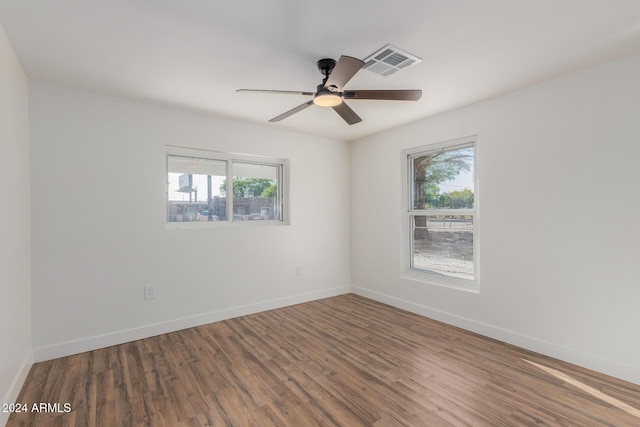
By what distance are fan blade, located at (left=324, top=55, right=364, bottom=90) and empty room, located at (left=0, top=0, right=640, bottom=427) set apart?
16 millimetres

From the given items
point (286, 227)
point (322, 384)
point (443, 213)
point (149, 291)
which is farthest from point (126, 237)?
point (443, 213)

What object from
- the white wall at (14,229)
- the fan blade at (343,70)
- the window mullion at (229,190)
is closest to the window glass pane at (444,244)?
the fan blade at (343,70)

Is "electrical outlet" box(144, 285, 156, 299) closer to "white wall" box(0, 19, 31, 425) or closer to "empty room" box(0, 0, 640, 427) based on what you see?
"empty room" box(0, 0, 640, 427)

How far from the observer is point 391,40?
200 cm

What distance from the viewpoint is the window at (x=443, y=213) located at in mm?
3330

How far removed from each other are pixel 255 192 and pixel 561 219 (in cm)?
321

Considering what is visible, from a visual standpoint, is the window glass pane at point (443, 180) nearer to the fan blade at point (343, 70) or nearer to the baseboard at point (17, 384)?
the fan blade at point (343, 70)

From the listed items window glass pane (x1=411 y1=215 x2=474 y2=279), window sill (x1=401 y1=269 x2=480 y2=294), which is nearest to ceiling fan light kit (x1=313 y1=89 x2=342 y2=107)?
window glass pane (x1=411 y1=215 x2=474 y2=279)

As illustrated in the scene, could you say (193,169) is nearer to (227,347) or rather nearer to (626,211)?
(227,347)

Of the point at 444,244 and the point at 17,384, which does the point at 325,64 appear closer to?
the point at 444,244

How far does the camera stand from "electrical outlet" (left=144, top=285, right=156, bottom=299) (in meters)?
3.05

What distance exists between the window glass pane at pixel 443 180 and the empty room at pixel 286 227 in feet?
0.09

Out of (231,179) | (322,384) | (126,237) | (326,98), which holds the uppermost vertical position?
(326,98)

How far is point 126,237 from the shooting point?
2953 millimetres
